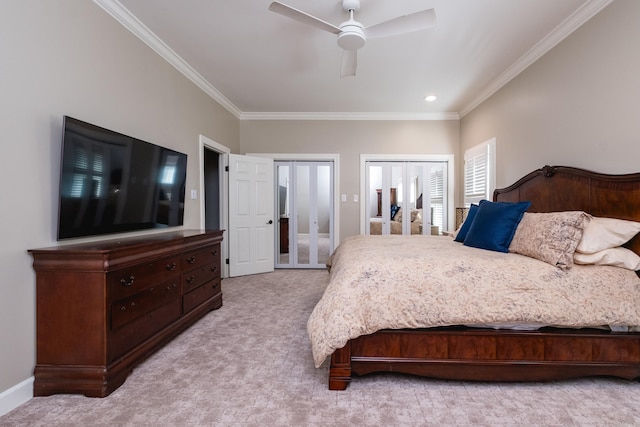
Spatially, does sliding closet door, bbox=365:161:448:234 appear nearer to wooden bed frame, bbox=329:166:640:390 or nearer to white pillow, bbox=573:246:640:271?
Result: white pillow, bbox=573:246:640:271

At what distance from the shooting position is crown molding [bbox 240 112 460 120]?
5.06m

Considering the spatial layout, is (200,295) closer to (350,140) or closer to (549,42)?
(350,140)

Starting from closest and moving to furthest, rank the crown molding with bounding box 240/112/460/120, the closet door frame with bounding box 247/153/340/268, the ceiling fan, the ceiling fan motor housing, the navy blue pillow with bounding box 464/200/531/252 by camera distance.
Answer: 1. the ceiling fan
2. the ceiling fan motor housing
3. the navy blue pillow with bounding box 464/200/531/252
4. the crown molding with bounding box 240/112/460/120
5. the closet door frame with bounding box 247/153/340/268

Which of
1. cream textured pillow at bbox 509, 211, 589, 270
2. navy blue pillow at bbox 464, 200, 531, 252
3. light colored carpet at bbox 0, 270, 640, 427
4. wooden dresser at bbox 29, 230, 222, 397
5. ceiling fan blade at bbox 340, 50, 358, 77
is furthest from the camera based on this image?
ceiling fan blade at bbox 340, 50, 358, 77

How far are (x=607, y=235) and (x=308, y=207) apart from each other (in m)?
3.94

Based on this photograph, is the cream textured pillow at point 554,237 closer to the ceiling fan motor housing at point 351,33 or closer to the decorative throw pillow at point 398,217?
the ceiling fan motor housing at point 351,33

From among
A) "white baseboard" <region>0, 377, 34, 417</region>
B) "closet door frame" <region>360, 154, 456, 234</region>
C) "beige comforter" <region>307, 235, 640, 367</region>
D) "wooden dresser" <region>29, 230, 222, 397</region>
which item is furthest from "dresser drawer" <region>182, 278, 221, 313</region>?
"closet door frame" <region>360, 154, 456, 234</region>

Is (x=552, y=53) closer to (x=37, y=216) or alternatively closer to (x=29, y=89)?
(x=29, y=89)

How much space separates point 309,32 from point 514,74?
8.05 ft

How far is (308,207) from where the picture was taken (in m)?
5.28

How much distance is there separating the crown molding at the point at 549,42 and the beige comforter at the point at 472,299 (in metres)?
2.05

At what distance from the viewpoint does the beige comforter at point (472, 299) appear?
1758 mm

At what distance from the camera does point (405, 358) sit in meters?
1.84

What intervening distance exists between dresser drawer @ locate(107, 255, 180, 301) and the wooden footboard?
54.0 inches
